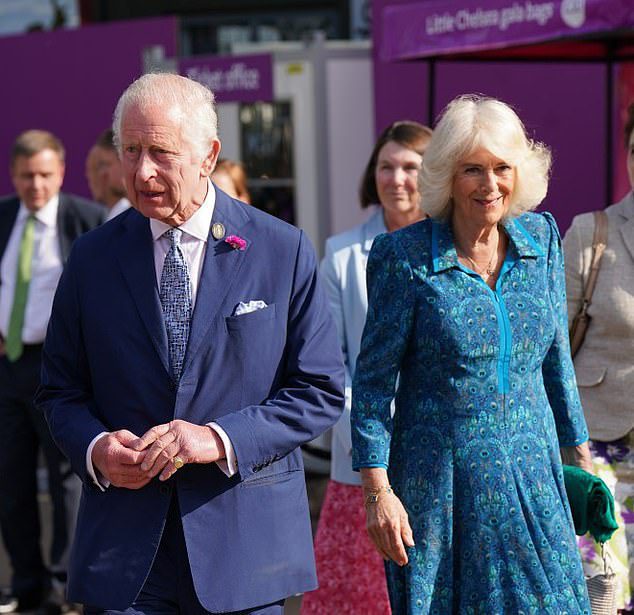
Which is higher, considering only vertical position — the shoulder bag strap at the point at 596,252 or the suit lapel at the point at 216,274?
the suit lapel at the point at 216,274

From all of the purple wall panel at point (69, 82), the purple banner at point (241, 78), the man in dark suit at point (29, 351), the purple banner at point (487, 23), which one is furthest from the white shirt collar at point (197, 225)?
the purple wall panel at point (69, 82)

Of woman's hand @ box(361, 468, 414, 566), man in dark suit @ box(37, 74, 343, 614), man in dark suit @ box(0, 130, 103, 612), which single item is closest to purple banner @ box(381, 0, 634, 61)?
man in dark suit @ box(0, 130, 103, 612)

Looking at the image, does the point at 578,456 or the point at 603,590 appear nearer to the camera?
the point at 578,456

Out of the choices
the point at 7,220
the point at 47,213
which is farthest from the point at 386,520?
the point at 7,220

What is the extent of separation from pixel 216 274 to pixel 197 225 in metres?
0.14

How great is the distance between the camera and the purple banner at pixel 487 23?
20.0 feet

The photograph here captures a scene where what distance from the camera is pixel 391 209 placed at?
16.9ft

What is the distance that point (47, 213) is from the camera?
678 centimetres

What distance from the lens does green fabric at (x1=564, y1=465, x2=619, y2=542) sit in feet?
12.5

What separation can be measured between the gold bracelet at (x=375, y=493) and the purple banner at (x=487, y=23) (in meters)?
3.14

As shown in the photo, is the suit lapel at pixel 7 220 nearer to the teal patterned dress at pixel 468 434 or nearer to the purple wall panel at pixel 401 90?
the teal patterned dress at pixel 468 434

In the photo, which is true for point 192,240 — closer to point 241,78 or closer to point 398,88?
point 241,78

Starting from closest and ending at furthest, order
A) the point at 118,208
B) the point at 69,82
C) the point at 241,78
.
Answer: the point at 118,208, the point at 241,78, the point at 69,82

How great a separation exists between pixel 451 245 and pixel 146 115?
97 centimetres
